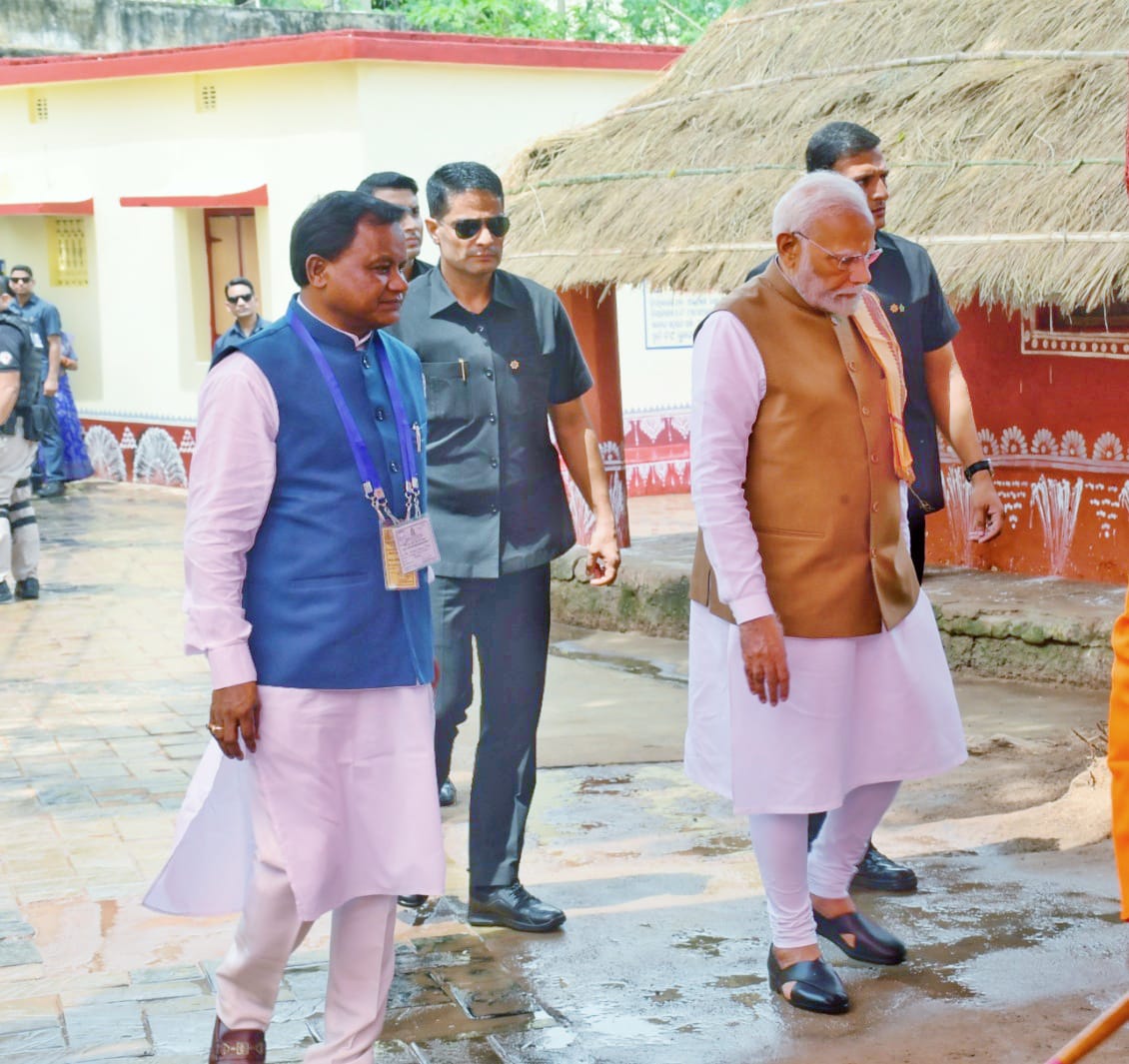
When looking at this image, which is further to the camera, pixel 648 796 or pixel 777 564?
pixel 648 796

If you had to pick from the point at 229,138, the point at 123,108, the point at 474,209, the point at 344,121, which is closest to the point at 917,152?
the point at 474,209

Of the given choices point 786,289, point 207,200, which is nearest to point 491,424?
point 786,289

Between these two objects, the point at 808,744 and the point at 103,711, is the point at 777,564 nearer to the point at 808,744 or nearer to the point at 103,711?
the point at 808,744

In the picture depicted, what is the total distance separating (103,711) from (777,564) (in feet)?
15.3

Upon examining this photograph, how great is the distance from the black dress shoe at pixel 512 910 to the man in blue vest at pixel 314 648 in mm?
1163

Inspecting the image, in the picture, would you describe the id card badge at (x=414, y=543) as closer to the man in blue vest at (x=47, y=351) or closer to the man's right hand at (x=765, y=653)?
the man's right hand at (x=765, y=653)

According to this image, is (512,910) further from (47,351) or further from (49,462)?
(49,462)

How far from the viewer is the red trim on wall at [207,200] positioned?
15633mm

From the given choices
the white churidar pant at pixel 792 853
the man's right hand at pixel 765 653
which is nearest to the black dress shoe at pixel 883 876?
the white churidar pant at pixel 792 853

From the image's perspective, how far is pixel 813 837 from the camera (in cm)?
502

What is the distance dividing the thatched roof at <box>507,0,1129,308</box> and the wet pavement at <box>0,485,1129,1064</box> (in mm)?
2000

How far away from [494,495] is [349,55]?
405 inches

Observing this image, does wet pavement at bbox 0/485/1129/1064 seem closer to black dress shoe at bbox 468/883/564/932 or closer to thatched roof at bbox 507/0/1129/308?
black dress shoe at bbox 468/883/564/932

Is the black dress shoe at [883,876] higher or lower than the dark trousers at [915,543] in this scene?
lower
